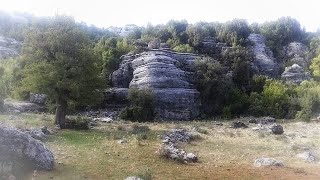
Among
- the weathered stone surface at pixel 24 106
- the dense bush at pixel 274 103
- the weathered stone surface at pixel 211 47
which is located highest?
the weathered stone surface at pixel 211 47

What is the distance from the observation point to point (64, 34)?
1409 inches

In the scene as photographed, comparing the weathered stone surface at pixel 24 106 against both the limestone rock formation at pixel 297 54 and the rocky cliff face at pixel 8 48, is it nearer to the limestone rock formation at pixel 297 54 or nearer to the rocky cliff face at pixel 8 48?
the rocky cliff face at pixel 8 48

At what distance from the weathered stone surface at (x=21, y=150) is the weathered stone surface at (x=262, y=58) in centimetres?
7150

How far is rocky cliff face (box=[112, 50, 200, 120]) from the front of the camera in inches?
2432

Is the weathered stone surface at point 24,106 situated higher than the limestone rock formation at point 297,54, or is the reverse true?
the limestone rock formation at point 297,54

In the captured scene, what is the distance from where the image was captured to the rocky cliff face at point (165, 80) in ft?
203

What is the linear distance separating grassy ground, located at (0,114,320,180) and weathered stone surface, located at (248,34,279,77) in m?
55.5

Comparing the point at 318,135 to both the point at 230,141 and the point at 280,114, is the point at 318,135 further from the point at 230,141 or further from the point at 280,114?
the point at 280,114

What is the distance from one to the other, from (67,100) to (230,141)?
1559 centimetres

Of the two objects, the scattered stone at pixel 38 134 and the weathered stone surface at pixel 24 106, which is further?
the weathered stone surface at pixel 24 106

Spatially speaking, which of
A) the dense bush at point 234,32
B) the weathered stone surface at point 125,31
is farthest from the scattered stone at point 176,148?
the weathered stone surface at point 125,31

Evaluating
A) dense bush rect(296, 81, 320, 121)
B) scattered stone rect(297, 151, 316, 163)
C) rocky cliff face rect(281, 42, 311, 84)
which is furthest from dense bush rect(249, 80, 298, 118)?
scattered stone rect(297, 151, 316, 163)

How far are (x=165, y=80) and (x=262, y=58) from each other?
41473mm

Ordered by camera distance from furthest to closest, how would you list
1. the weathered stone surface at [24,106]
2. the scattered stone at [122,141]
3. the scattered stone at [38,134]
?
the weathered stone surface at [24,106]
the scattered stone at [122,141]
the scattered stone at [38,134]
